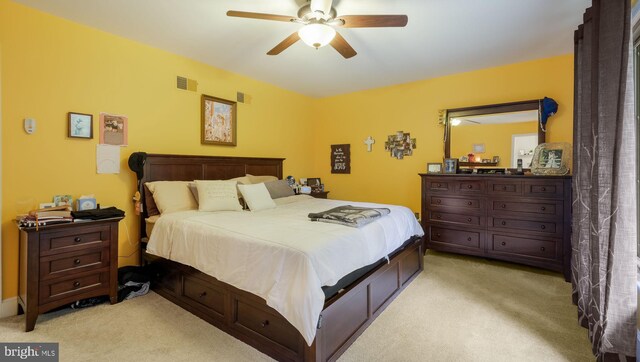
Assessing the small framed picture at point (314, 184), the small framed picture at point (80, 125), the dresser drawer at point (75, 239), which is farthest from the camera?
the small framed picture at point (314, 184)

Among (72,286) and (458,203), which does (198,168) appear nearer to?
(72,286)

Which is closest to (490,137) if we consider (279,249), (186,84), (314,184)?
(314,184)

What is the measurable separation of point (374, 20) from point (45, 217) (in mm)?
→ 2972

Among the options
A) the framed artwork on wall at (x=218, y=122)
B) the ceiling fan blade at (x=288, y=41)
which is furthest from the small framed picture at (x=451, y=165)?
the framed artwork on wall at (x=218, y=122)

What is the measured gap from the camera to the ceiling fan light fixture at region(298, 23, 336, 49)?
223 cm

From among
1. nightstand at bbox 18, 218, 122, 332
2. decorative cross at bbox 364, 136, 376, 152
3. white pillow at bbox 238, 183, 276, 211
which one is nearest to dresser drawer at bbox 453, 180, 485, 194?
decorative cross at bbox 364, 136, 376, 152

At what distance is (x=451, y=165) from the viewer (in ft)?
13.1

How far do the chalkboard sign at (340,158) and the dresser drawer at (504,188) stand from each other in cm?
238

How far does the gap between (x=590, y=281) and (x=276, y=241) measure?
219 centimetres

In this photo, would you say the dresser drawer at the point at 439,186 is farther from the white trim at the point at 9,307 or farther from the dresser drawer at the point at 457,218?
the white trim at the point at 9,307

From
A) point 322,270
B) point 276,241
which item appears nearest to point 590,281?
point 322,270

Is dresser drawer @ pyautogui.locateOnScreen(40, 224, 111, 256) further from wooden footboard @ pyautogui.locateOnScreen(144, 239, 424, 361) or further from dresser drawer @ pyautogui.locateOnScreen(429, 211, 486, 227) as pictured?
dresser drawer @ pyautogui.locateOnScreen(429, 211, 486, 227)

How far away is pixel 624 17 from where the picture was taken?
1.61m

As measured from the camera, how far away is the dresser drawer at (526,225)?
3.22 m
